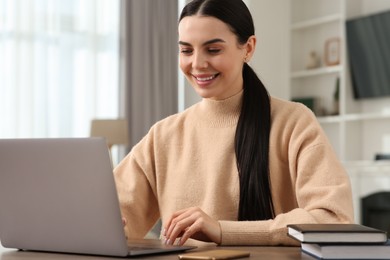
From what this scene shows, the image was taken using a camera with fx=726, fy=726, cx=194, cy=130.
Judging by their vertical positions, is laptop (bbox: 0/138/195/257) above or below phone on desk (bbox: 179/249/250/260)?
above

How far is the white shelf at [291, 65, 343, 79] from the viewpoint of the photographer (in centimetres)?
591

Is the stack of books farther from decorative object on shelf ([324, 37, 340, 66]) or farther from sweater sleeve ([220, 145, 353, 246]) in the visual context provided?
decorative object on shelf ([324, 37, 340, 66])

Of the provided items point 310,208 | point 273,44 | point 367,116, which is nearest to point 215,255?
point 310,208

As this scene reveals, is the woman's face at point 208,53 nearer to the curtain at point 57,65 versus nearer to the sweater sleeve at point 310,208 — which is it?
the sweater sleeve at point 310,208

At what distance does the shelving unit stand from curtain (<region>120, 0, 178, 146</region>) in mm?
1099

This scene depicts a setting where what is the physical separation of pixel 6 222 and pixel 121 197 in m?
0.49

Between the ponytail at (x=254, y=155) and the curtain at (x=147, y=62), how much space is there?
13.2 feet

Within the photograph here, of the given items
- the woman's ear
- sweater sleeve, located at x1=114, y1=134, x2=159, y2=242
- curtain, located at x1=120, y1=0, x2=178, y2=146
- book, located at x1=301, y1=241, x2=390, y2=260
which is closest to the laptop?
book, located at x1=301, y1=241, x2=390, y2=260

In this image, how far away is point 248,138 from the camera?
1847mm

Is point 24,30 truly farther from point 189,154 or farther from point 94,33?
point 189,154

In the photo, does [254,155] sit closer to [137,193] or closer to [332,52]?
[137,193]

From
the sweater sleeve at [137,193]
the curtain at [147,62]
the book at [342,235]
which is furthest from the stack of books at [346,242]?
the curtain at [147,62]

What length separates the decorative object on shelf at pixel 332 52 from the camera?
6.02m

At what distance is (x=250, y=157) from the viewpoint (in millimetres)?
1817
